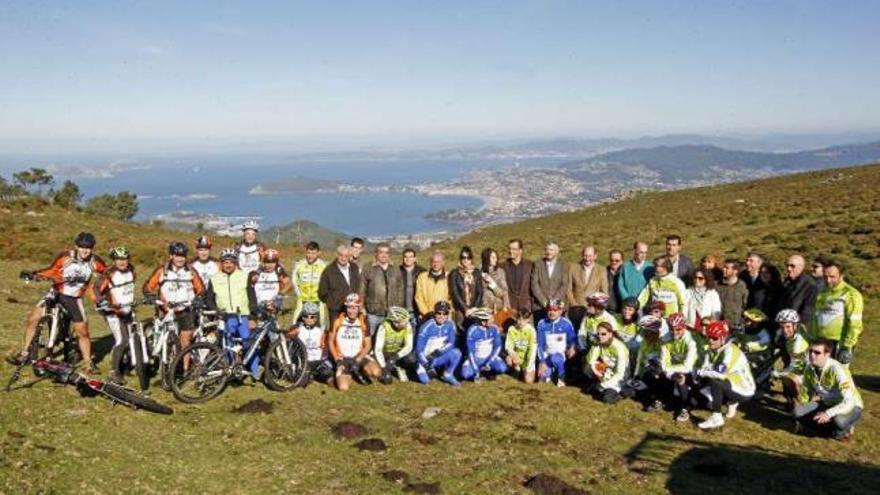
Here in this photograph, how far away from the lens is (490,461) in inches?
368

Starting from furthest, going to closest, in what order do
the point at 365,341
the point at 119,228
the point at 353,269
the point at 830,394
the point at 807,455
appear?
the point at 119,228 < the point at 353,269 < the point at 365,341 < the point at 830,394 < the point at 807,455

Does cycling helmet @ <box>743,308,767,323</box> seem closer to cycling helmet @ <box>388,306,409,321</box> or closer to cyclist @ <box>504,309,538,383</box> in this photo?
cyclist @ <box>504,309,538,383</box>

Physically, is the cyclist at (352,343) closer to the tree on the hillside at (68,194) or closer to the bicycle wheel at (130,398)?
the bicycle wheel at (130,398)

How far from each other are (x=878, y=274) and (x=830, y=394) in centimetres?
1521

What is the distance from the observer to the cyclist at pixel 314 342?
12.7 meters

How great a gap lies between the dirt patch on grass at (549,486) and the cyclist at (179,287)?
6533mm

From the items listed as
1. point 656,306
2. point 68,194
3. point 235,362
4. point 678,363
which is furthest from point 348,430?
point 68,194

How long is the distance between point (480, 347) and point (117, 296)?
6804 mm

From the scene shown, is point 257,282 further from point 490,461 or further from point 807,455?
point 807,455

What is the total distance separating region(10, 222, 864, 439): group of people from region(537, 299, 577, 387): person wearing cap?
29mm

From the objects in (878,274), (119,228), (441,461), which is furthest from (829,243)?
(119,228)

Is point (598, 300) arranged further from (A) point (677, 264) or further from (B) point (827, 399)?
(B) point (827, 399)

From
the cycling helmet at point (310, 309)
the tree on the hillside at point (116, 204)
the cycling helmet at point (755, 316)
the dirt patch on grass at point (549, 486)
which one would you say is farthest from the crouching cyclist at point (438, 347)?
the tree on the hillside at point (116, 204)

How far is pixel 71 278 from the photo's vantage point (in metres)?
11.2
